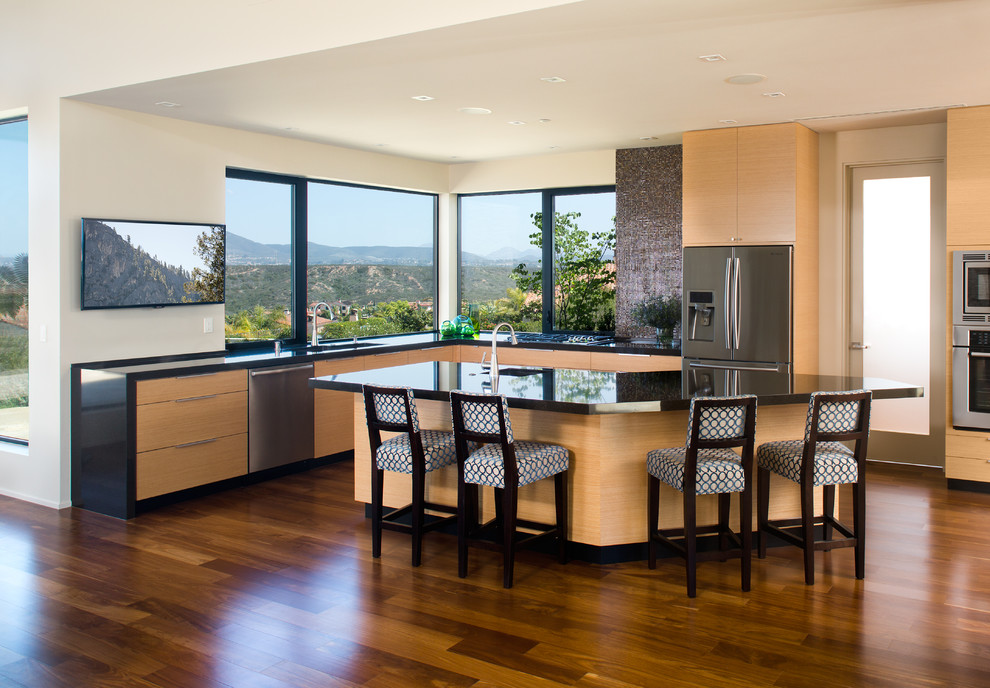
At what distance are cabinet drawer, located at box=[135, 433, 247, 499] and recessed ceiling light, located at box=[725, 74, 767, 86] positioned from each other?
404cm

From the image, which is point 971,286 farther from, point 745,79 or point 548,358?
point 548,358

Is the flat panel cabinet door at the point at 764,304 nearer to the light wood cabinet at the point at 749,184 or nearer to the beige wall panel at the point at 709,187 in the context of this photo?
the light wood cabinet at the point at 749,184

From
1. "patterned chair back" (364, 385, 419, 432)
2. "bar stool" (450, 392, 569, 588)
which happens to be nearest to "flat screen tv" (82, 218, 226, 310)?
"patterned chair back" (364, 385, 419, 432)

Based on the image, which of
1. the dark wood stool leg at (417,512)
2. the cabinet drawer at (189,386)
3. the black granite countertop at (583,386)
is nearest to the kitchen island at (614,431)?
the black granite countertop at (583,386)

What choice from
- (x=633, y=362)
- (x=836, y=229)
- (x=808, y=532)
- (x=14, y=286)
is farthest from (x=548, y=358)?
(x=14, y=286)

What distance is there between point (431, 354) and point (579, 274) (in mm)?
1693

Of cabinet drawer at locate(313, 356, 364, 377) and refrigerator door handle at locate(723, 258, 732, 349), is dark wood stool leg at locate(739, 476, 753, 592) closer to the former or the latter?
refrigerator door handle at locate(723, 258, 732, 349)

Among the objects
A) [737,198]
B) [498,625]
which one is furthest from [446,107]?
[498,625]

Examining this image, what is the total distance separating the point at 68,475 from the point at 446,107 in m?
3.51

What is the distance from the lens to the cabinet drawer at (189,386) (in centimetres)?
519

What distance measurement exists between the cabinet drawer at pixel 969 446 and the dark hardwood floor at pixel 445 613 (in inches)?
37.7

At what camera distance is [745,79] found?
15.5 ft

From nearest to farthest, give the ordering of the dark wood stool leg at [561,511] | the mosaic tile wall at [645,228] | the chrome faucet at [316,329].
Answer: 1. the dark wood stool leg at [561,511]
2. the chrome faucet at [316,329]
3. the mosaic tile wall at [645,228]

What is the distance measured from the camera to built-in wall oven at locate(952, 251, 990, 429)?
5.70m
